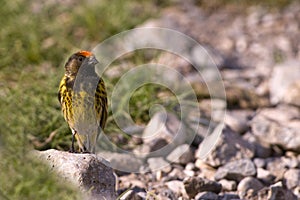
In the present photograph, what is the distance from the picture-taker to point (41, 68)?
22.4ft

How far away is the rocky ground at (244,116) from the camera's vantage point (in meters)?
5.11

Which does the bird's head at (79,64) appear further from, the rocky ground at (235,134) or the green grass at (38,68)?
the rocky ground at (235,134)

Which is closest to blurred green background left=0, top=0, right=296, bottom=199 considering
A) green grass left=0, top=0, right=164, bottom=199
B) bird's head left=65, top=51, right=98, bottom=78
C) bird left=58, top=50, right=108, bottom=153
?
green grass left=0, top=0, right=164, bottom=199

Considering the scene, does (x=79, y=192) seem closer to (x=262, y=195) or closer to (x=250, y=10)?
(x=262, y=195)

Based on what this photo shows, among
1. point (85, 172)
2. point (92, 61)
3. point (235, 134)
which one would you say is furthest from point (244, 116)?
point (85, 172)

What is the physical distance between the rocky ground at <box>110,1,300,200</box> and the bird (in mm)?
525

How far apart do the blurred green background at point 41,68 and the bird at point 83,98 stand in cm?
37

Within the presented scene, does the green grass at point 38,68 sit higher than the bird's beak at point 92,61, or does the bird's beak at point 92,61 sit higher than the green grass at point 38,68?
the bird's beak at point 92,61

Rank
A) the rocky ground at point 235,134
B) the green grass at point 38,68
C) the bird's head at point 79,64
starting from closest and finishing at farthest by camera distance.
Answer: the green grass at point 38,68 → the bird's head at point 79,64 → the rocky ground at point 235,134

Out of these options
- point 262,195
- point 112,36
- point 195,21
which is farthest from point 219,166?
point 195,21

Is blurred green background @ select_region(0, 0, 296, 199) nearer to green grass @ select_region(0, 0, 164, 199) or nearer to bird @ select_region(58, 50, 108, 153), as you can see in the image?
green grass @ select_region(0, 0, 164, 199)

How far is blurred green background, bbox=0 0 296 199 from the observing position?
13.3 feet

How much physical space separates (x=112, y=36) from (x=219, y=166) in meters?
2.57

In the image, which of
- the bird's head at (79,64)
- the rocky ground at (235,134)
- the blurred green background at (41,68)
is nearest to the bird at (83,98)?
the bird's head at (79,64)
